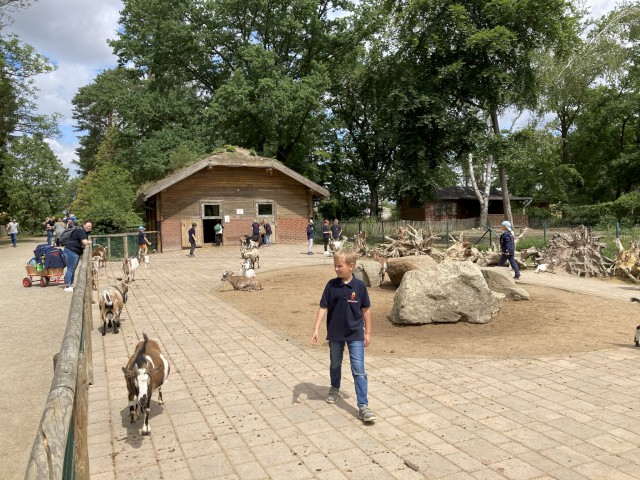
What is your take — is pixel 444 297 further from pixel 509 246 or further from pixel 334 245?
pixel 334 245

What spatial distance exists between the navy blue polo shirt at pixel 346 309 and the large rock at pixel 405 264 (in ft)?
24.6

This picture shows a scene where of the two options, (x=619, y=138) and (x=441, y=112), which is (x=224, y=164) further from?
(x=619, y=138)

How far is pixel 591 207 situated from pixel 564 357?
3386 cm

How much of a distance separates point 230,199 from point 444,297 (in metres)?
22.2

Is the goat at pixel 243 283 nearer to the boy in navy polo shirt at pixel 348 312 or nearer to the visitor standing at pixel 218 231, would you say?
the boy in navy polo shirt at pixel 348 312

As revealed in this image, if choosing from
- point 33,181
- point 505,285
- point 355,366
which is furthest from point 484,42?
point 33,181

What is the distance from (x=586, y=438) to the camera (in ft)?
15.1

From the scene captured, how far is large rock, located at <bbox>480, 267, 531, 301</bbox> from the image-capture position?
452 inches

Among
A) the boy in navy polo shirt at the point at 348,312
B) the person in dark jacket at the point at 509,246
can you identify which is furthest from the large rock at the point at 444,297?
the person in dark jacket at the point at 509,246

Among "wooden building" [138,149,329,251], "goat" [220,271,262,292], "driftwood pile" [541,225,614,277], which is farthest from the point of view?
"wooden building" [138,149,329,251]

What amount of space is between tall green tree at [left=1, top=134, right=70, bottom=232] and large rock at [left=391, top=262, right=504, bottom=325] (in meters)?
40.4

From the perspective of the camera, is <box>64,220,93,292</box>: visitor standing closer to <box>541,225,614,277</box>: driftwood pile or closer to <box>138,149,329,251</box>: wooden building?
<box>138,149,329,251</box>: wooden building

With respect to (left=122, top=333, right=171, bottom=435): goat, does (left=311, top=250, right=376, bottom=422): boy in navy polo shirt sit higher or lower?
higher

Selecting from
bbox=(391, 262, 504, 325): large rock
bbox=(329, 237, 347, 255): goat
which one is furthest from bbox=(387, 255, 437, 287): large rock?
bbox=(329, 237, 347, 255): goat
